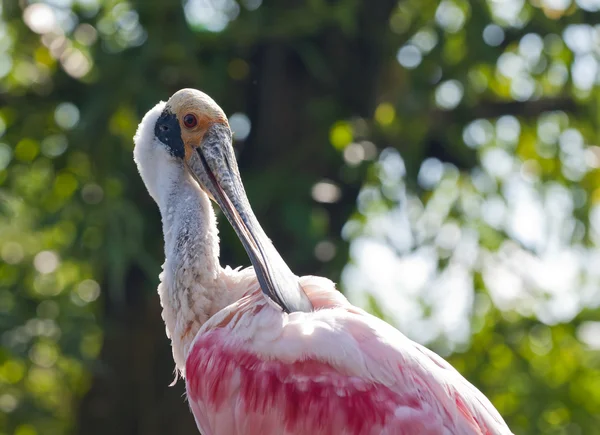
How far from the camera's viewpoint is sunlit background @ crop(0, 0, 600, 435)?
7047 millimetres

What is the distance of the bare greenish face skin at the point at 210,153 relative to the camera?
4.17 meters

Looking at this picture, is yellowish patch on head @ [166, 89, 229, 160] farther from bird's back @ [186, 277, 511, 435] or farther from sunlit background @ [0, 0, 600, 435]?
sunlit background @ [0, 0, 600, 435]

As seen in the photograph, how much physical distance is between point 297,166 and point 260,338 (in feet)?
11.9

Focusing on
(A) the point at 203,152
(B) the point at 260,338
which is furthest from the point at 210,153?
(B) the point at 260,338

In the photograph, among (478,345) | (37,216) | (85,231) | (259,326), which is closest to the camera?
(259,326)

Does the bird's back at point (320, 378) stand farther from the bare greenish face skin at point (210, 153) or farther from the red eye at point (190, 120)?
the red eye at point (190, 120)

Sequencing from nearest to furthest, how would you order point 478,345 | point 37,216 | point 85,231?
point 85,231 < point 37,216 < point 478,345

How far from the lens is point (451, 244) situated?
8.35 meters

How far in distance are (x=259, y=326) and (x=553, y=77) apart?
5179mm

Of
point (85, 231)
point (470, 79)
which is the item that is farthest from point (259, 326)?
point (470, 79)

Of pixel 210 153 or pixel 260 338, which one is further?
pixel 210 153

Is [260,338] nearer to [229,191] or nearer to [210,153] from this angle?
[229,191]

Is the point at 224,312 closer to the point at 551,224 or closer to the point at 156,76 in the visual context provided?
the point at 156,76

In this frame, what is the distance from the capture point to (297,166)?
24.1ft
